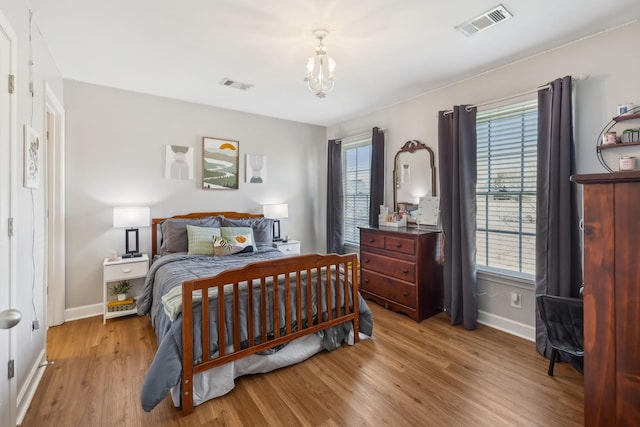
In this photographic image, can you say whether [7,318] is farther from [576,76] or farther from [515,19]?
[576,76]

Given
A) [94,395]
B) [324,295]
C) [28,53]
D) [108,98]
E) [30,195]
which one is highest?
[108,98]

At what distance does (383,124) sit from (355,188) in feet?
3.41

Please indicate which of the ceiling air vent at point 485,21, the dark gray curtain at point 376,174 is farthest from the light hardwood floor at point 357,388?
the ceiling air vent at point 485,21

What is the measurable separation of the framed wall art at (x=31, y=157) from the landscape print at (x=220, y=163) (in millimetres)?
1884

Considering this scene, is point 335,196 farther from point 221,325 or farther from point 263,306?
point 221,325

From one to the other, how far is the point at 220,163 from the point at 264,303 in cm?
253

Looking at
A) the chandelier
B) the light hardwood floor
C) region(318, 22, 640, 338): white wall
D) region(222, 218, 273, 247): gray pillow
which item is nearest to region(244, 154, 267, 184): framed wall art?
region(222, 218, 273, 247): gray pillow

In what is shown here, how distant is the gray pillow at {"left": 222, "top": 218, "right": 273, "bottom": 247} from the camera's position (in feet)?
12.3

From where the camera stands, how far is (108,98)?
3357mm

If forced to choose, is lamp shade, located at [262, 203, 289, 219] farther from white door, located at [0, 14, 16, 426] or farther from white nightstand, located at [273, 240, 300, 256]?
white door, located at [0, 14, 16, 426]

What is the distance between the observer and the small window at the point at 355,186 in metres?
4.39

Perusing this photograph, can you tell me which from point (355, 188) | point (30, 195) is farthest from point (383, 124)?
point (30, 195)

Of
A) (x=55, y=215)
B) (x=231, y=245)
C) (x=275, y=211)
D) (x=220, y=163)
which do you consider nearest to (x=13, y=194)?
(x=55, y=215)

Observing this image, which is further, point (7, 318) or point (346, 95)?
point (346, 95)
